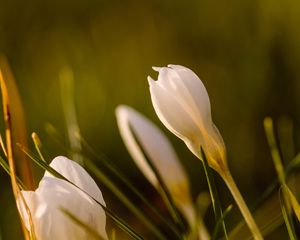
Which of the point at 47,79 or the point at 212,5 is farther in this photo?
the point at 212,5

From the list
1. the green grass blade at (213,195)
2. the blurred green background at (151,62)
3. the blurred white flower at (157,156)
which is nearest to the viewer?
the green grass blade at (213,195)

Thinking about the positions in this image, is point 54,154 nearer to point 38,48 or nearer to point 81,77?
point 81,77

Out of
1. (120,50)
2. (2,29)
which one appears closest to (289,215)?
(120,50)

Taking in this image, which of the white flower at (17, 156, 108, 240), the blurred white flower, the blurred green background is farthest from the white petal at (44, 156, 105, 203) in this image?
the blurred green background

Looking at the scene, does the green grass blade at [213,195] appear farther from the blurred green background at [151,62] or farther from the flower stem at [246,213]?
the blurred green background at [151,62]

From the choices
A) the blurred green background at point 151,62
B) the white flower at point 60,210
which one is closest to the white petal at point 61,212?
the white flower at point 60,210

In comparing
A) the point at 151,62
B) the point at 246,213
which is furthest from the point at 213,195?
the point at 151,62
